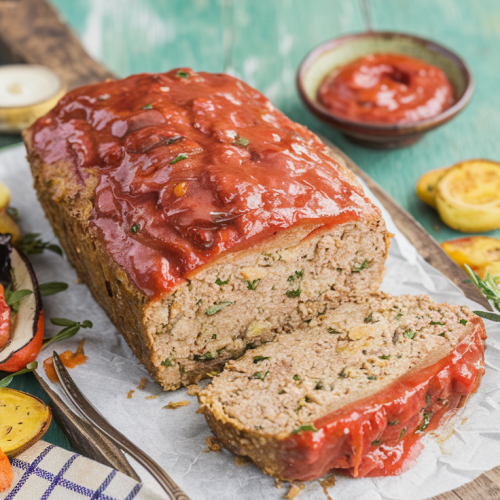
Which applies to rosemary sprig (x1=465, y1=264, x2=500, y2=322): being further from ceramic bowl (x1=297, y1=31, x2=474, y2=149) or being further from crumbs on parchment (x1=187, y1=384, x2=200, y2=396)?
ceramic bowl (x1=297, y1=31, x2=474, y2=149)

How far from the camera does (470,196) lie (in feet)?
20.3

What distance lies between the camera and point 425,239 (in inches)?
231

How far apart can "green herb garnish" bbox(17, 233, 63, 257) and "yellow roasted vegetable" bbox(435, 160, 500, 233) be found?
3592mm

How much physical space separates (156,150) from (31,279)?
5.17 feet

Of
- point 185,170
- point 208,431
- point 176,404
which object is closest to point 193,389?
point 176,404

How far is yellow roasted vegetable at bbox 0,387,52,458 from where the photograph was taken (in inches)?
169

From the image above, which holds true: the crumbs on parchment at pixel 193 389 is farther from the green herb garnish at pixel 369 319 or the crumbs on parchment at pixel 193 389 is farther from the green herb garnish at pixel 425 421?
the green herb garnish at pixel 425 421

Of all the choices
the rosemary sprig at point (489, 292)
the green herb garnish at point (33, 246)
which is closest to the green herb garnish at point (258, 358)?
the rosemary sprig at point (489, 292)

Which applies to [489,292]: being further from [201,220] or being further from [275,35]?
[275,35]

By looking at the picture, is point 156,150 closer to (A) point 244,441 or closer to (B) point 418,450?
(A) point 244,441

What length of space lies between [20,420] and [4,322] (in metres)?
0.80

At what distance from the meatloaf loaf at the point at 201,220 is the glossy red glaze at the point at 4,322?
693 mm

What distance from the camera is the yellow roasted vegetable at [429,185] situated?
646cm

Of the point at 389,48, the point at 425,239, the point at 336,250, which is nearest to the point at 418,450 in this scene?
the point at 336,250
